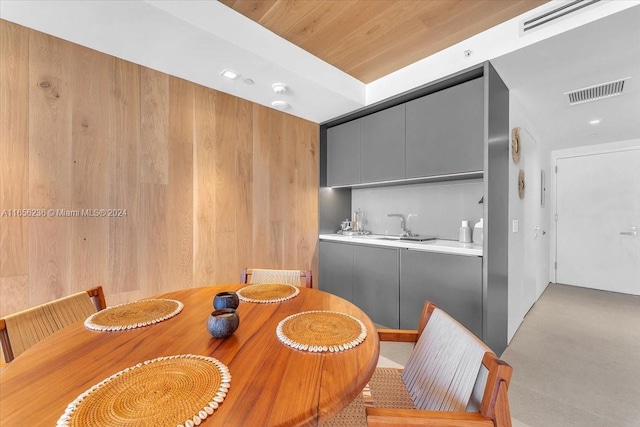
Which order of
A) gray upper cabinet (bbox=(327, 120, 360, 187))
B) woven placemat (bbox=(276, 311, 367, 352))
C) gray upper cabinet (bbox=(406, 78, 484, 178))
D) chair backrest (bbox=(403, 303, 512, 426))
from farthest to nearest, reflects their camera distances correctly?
gray upper cabinet (bbox=(327, 120, 360, 187)), gray upper cabinet (bbox=(406, 78, 484, 178)), woven placemat (bbox=(276, 311, 367, 352)), chair backrest (bbox=(403, 303, 512, 426))

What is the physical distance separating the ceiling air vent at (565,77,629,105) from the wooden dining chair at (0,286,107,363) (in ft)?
13.5

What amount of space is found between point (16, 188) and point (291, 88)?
206 cm

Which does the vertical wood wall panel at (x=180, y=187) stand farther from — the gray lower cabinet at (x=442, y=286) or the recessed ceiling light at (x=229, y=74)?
the gray lower cabinet at (x=442, y=286)

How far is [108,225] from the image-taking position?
1.93m

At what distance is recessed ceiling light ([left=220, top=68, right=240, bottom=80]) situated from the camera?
7.18 feet

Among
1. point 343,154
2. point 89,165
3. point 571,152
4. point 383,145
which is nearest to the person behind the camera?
point 89,165

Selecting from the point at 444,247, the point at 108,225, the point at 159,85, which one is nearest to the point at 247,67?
the point at 159,85

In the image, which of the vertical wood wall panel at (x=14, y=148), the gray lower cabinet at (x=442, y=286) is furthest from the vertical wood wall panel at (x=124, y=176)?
the gray lower cabinet at (x=442, y=286)

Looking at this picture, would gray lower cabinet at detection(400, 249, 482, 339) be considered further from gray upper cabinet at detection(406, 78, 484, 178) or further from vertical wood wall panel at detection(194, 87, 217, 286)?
vertical wood wall panel at detection(194, 87, 217, 286)

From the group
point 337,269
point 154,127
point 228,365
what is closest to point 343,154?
point 337,269

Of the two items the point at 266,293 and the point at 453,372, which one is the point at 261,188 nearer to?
the point at 266,293

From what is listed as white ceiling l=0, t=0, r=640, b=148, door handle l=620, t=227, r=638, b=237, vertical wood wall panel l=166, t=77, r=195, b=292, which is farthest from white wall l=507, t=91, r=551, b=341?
vertical wood wall panel l=166, t=77, r=195, b=292

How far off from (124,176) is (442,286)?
267cm

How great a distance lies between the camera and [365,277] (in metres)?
2.91
